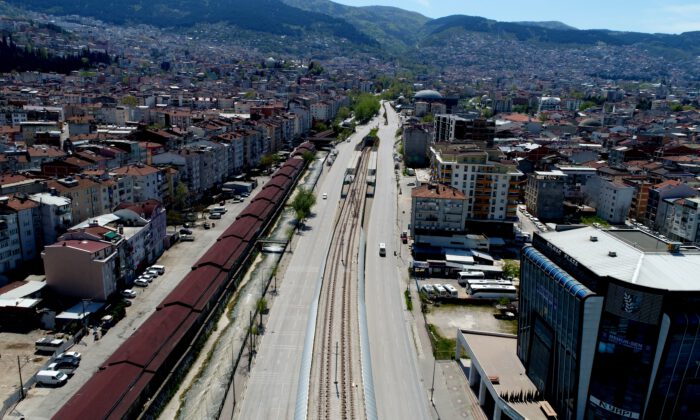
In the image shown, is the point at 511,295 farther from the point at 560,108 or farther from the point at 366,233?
the point at 560,108

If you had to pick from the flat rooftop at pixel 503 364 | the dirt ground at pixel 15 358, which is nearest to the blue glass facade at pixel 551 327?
the flat rooftop at pixel 503 364

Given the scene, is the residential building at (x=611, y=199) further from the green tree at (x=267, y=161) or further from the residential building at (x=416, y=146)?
the green tree at (x=267, y=161)

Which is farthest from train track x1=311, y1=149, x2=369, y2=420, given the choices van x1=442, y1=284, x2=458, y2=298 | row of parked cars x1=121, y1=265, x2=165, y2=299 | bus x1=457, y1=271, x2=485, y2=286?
row of parked cars x1=121, y1=265, x2=165, y2=299

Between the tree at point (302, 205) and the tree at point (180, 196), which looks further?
the tree at point (180, 196)

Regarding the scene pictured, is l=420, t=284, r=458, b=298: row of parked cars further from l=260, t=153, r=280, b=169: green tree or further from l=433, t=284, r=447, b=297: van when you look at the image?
l=260, t=153, r=280, b=169: green tree

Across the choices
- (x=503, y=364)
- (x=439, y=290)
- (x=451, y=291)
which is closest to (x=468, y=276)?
(x=451, y=291)

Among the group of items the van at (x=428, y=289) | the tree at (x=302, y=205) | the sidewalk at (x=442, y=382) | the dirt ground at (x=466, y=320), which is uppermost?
the tree at (x=302, y=205)

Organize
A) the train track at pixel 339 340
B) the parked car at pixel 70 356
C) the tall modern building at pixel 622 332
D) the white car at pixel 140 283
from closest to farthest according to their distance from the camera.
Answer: the tall modern building at pixel 622 332 < the train track at pixel 339 340 < the parked car at pixel 70 356 < the white car at pixel 140 283

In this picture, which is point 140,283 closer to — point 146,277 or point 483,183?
point 146,277
